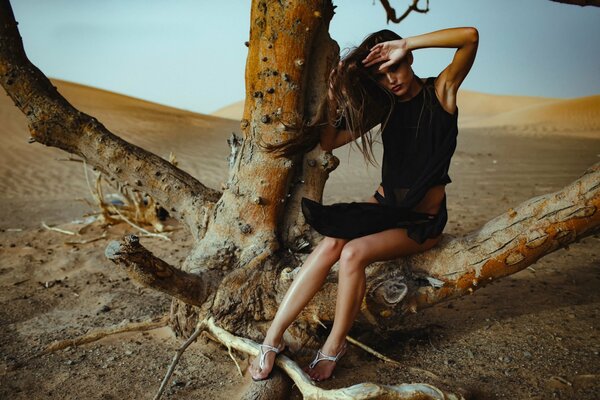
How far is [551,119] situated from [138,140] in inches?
839

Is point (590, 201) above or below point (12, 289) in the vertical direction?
above

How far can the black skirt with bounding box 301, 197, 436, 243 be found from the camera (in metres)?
2.32

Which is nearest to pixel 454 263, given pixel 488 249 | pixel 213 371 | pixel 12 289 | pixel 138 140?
pixel 488 249

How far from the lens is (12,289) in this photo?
11.9 feet

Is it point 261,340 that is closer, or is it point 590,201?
point 590,201

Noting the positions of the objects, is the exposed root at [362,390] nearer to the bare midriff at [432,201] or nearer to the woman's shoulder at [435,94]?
the bare midriff at [432,201]

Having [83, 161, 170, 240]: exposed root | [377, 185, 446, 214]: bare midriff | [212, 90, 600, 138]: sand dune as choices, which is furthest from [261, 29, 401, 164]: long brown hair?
[212, 90, 600, 138]: sand dune

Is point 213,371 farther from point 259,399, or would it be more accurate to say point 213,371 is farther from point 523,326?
point 523,326

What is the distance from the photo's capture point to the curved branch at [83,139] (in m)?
2.80

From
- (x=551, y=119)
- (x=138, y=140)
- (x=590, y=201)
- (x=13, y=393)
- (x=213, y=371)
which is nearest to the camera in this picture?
(x=590, y=201)


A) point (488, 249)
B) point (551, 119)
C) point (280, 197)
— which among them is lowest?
point (551, 119)

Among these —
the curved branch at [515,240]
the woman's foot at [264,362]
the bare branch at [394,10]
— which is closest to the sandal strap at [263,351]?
the woman's foot at [264,362]

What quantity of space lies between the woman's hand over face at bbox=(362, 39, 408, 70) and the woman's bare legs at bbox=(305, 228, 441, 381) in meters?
0.87

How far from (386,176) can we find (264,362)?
1210mm
